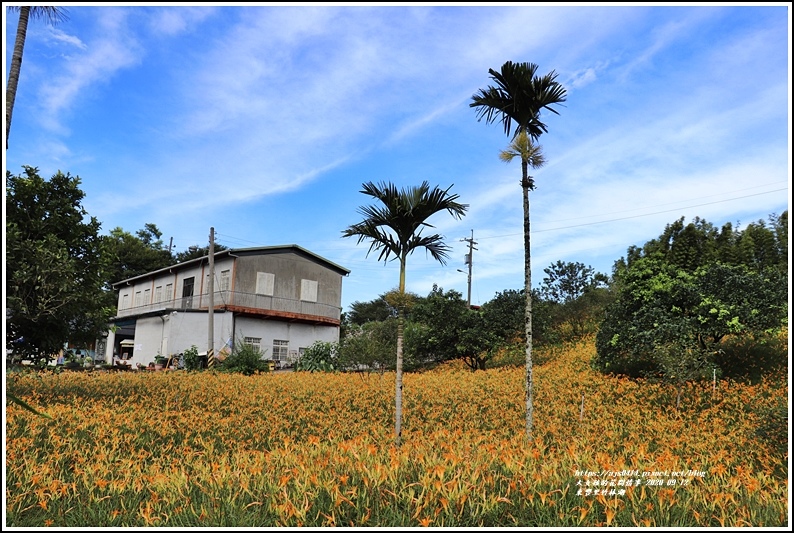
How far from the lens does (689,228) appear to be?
30703 millimetres

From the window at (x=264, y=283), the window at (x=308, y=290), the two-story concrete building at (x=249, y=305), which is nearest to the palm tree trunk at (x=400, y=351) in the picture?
the two-story concrete building at (x=249, y=305)

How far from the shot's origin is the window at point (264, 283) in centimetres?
3266

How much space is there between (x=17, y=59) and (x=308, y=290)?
26.4m

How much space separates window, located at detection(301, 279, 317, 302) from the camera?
114 feet

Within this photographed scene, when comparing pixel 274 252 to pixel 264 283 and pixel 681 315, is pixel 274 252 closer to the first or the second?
pixel 264 283

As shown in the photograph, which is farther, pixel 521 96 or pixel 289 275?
pixel 289 275

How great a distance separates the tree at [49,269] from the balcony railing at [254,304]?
15571 mm

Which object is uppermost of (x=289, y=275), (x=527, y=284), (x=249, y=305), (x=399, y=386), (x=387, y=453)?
(x=289, y=275)

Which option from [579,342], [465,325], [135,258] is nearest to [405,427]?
[465,325]

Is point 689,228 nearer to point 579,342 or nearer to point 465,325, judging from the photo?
point 579,342

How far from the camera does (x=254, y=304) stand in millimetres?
32188

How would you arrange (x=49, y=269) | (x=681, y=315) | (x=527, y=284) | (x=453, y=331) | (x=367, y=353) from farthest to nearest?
(x=453, y=331) < (x=367, y=353) < (x=681, y=315) < (x=49, y=269) < (x=527, y=284)

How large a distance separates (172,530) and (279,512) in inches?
33.7

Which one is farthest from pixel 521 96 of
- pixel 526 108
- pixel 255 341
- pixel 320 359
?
pixel 255 341
